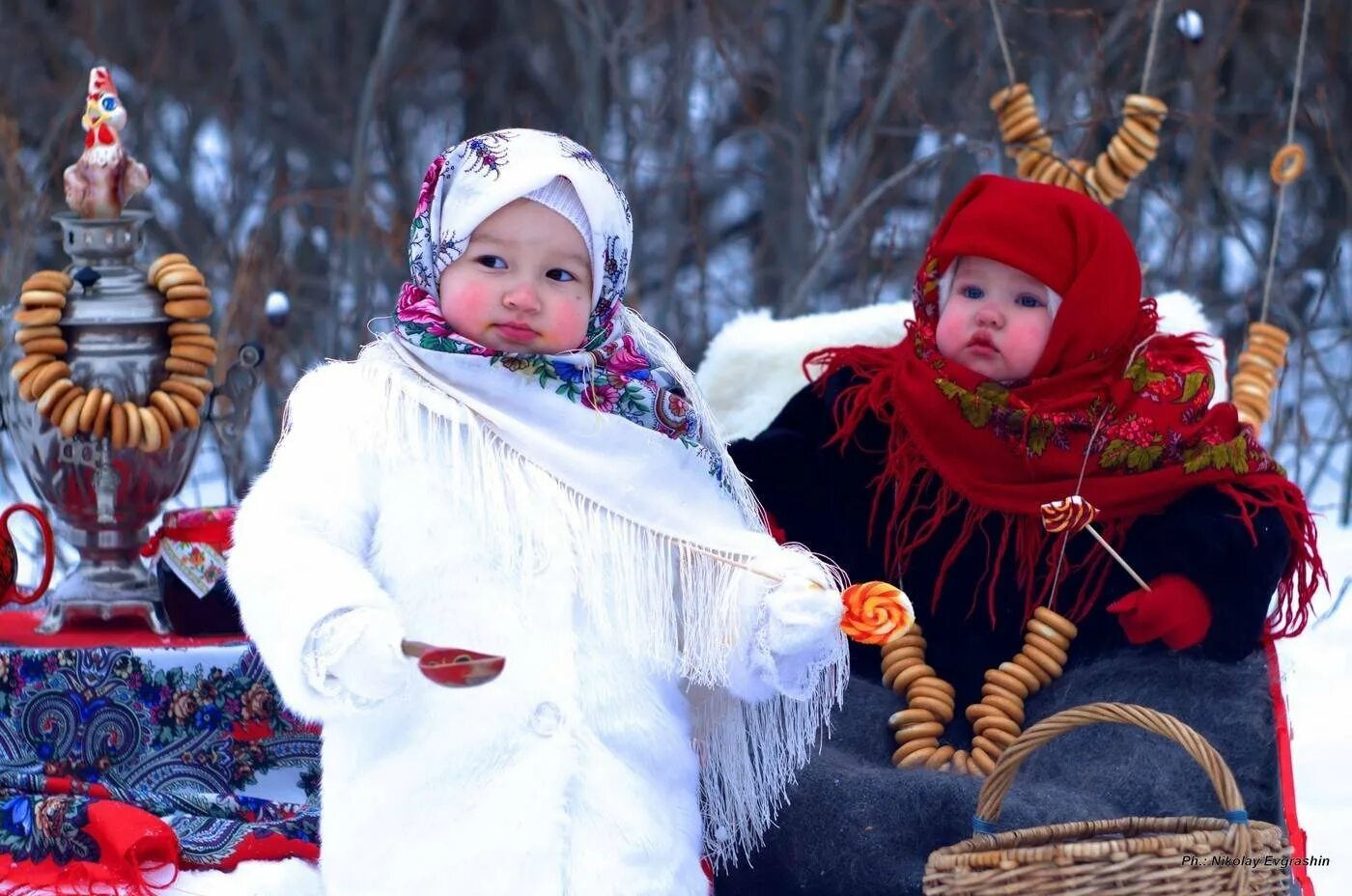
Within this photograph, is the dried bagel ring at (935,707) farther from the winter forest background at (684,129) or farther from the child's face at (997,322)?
the winter forest background at (684,129)

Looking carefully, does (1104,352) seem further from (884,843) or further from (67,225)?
(67,225)

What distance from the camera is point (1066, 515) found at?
2.14 metres

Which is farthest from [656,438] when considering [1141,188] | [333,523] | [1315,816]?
[1141,188]

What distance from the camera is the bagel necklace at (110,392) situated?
90.4 inches

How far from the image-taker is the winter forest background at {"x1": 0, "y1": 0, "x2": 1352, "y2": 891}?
4289mm

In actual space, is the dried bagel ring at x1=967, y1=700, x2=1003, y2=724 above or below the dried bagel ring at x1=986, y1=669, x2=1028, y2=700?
below

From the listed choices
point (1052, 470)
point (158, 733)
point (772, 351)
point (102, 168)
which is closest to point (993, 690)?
point (1052, 470)

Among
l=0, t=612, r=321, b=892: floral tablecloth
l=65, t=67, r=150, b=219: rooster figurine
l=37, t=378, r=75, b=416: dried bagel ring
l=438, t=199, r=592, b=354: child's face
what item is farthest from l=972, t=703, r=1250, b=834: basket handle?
l=65, t=67, r=150, b=219: rooster figurine

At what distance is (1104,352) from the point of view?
7.59 ft

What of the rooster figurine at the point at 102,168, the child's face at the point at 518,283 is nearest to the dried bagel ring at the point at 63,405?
the rooster figurine at the point at 102,168

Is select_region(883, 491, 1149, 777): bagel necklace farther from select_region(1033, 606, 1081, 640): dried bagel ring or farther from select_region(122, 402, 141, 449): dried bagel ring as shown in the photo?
select_region(122, 402, 141, 449): dried bagel ring

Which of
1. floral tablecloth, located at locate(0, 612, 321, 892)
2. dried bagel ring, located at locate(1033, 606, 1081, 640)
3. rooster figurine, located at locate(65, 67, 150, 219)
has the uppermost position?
rooster figurine, located at locate(65, 67, 150, 219)

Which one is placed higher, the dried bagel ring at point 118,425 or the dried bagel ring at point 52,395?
the dried bagel ring at point 52,395

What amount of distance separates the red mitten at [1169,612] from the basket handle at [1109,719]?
1.35 ft
